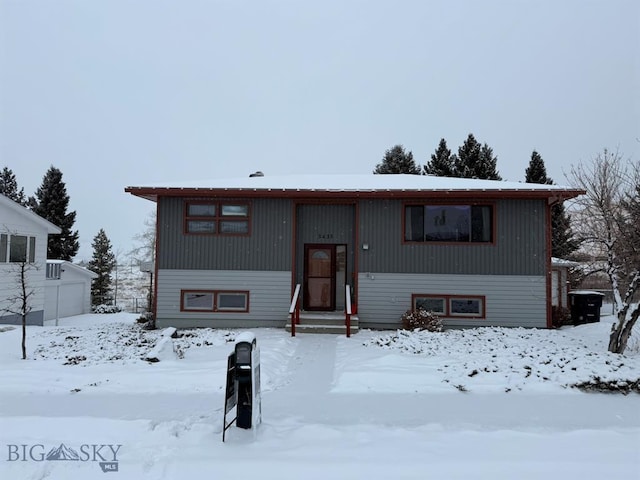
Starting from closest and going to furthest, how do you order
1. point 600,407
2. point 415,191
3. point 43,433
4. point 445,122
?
point 43,433
point 600,407
point 415,191
point 445,122

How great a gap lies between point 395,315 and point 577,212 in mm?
6644

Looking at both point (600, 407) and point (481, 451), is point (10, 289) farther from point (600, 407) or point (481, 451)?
point (600, 407)

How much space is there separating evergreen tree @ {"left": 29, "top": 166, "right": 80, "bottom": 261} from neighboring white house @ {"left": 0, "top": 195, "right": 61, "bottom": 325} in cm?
1203

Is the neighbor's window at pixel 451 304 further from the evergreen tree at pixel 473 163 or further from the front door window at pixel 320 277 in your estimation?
the evergreen tree at pixel 473 163

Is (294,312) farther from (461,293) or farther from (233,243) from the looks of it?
(461,293)

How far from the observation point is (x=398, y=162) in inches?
1289

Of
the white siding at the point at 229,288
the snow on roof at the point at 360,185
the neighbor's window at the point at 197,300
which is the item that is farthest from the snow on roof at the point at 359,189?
the neighbor's window at the point at 197,300

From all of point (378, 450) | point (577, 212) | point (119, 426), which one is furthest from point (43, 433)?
point (577, 212)

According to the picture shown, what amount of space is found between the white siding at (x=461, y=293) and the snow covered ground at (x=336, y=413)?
228 cm

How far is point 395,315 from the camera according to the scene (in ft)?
36.2

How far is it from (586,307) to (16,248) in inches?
765

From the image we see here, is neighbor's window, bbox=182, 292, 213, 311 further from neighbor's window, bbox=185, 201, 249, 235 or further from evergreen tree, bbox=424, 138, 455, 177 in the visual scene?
evergreen tree, bbox=424, 138, 455, 177

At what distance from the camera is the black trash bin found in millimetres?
11461

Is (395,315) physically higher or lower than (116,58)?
lower
